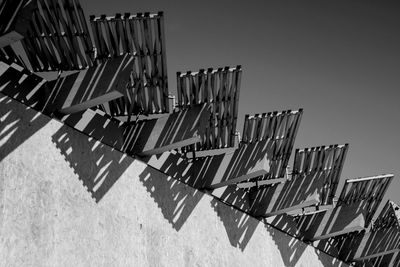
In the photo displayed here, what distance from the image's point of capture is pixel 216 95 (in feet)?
41.0

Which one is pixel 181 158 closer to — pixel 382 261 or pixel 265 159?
pixel 265 159

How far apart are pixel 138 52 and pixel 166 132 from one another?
8.16ft

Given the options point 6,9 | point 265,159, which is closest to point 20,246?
point 6,9

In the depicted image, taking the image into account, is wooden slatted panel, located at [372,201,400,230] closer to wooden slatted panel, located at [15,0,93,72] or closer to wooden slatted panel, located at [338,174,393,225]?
wooden slatted panel, located at [338,174,393,225]

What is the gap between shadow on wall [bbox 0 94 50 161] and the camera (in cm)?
978

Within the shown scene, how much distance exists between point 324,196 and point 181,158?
609 centimetres

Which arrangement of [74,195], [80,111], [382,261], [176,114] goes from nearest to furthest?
[74,195]
[80,111]
[176,114]
[382,261]

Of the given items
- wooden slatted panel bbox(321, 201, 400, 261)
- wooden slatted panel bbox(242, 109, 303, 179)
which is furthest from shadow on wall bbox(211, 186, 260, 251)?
wooden slatted panel bbox(321, 201, 400, 261)

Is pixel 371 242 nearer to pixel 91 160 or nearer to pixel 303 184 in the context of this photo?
pixel 303 184

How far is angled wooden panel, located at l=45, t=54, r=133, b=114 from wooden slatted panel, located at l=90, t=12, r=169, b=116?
307 millimetres

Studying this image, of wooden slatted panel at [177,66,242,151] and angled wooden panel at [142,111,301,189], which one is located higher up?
wooden slatted panel at [177,66,242,151]

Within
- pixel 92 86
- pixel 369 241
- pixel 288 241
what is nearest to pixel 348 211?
pixel 288 241

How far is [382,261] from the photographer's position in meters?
21.4

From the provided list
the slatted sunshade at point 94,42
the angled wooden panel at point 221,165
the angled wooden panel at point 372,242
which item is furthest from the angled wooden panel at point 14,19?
the angled wooden panel at point 372,242
